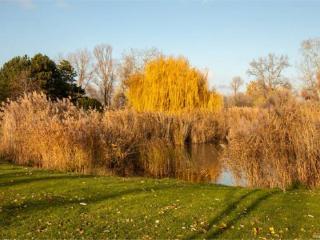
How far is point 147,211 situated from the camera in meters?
7.22

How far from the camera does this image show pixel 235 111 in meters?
27.5

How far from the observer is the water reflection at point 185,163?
1434 cm

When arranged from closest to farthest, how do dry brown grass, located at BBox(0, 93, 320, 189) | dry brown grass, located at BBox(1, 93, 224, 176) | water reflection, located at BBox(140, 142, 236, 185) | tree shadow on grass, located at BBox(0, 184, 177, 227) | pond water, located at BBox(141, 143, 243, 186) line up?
tree shadow on grass, located at BBox(0, 184, 177, 227), dry brown grass, located at BBox(0, 93, 320, 189), dry brown grass, located at BBox(1, 93, 224, 176), pond water, located at BBox(141, 143, 243, 186), water reflection, located at BBox(140, 142, 236, 185)

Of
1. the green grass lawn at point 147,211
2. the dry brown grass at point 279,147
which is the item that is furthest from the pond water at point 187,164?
the green grass lawn at point 147,211

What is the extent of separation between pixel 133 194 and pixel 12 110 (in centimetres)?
896

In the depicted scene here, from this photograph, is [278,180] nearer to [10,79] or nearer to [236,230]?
[236,230]

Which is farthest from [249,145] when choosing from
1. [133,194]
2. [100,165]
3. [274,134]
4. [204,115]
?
[204,115]

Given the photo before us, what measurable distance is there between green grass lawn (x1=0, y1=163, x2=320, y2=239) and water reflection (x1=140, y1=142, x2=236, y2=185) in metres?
3.67

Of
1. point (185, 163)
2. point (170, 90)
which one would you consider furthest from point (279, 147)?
point (170, 90)

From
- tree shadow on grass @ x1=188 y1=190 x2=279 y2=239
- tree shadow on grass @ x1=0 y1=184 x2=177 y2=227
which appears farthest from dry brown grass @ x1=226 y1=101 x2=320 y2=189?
tree shadow on grass @ x1=0 y1=184 x2=177 y2=227

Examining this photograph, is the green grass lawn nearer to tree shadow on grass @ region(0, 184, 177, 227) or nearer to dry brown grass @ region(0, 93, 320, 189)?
tree shadow on grass @ region(0, 184, 177, 227)

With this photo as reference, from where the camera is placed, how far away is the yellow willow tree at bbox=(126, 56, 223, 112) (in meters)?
29.0

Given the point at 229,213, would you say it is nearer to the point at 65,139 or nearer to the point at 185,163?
the point at 65,139

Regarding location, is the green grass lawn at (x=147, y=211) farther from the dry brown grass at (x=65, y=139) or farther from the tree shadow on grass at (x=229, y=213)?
the dry brown grass at (x=65, y=139)
